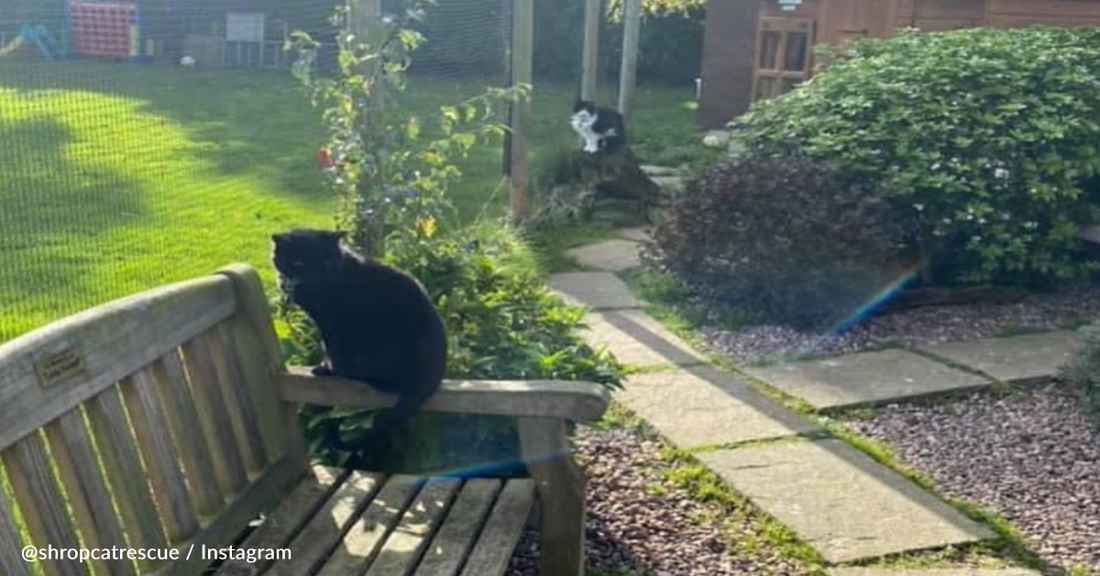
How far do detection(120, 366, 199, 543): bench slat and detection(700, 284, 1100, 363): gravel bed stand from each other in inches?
117

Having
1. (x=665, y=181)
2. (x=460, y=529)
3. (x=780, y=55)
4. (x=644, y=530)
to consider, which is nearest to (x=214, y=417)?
(x=460, y=529)

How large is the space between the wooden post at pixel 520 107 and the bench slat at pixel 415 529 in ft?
13.2

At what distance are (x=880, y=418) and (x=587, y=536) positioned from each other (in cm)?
148

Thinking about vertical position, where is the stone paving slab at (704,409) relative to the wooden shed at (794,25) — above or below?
below

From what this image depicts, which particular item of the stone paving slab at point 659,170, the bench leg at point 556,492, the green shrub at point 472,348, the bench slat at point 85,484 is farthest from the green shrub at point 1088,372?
the stone paving slab at point 659,170

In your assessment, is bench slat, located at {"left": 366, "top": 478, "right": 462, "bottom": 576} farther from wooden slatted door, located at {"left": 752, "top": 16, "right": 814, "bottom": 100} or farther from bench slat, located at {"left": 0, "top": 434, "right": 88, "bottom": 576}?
wooden slatted door, located at {"left": 752, "top": 16, "right": 814, "bottom": 100}

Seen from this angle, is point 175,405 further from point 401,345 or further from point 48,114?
point 48,114

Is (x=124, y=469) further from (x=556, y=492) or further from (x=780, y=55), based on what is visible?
(x=780, y=55)

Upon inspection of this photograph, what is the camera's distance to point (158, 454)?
2115mm

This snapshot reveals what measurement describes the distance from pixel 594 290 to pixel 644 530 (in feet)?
8.97

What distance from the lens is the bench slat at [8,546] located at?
1.64 metres

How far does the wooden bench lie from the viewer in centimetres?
181

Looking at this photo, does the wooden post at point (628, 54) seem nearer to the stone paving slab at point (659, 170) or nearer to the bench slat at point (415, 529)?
the stone paving slab at point (659, 170)

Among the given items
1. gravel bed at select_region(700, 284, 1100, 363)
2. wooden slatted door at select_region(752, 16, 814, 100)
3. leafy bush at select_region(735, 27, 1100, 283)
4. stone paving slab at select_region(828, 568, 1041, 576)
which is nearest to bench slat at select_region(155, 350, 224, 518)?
stone paving slab at select_region(828, 568, 1041, 576)
